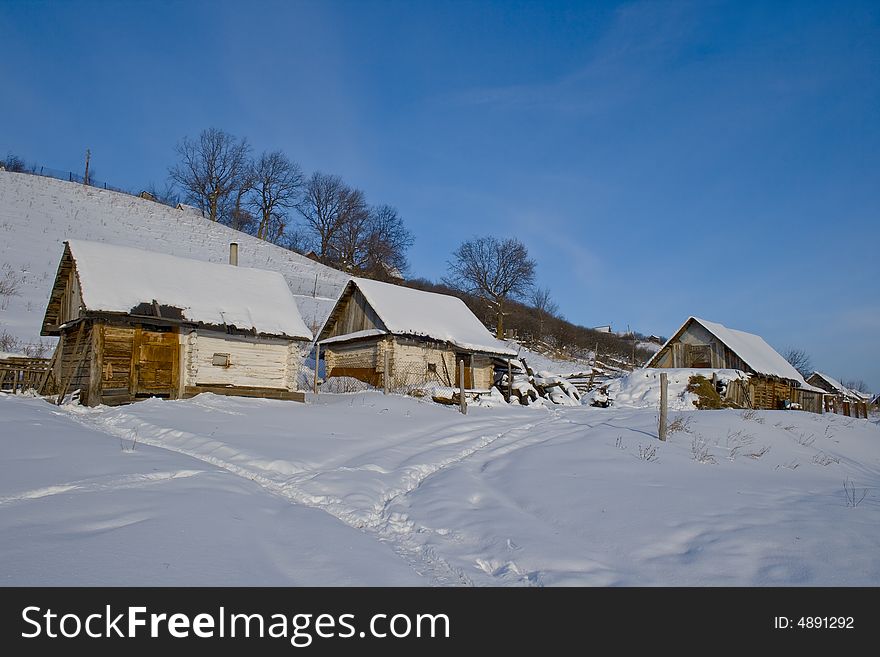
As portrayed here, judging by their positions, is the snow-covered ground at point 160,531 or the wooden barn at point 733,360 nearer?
the snow-covered ground at point 160,531

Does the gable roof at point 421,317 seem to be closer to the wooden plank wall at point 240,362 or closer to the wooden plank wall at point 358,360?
the wooden plank wall at point 358,360

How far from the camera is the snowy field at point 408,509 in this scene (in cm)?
516

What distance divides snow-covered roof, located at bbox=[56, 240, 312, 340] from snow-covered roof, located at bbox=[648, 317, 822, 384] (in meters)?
25.9

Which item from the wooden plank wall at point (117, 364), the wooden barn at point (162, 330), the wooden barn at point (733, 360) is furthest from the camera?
the wooden barn at point (733, 360)

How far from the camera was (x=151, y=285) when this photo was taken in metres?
19.8

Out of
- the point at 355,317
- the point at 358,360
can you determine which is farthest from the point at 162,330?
the point at 355,317

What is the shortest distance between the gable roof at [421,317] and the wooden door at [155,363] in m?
9.48

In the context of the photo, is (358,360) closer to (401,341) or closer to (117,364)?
(401,341)

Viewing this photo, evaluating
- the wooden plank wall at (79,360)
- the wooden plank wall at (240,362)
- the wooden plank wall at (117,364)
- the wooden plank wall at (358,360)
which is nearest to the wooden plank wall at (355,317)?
the wooden plank wall at (358,360)

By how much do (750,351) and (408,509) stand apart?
1432 inches

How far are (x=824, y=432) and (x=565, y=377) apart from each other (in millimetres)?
18022
